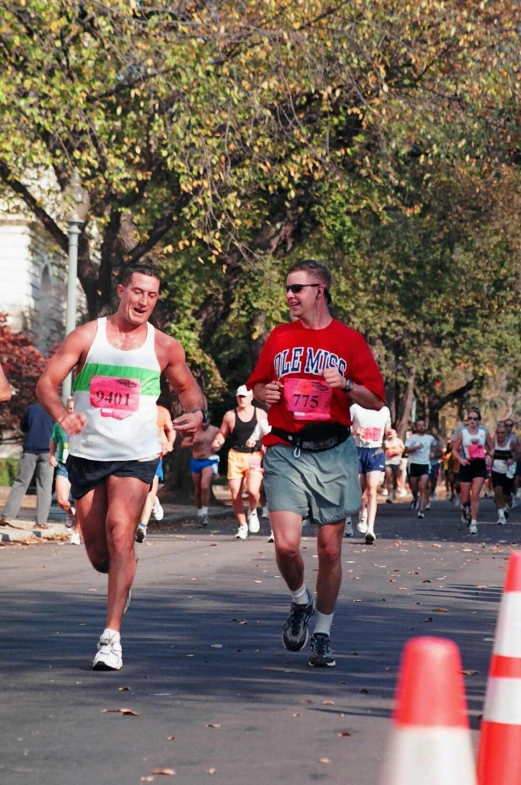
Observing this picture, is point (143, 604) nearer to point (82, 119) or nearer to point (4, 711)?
point (4, 711)

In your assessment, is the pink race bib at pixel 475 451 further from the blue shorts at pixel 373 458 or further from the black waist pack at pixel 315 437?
the black waist pack at pixel 315 437

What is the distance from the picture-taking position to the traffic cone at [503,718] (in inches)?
143

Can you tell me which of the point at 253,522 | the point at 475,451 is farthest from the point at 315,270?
the point at 475,451

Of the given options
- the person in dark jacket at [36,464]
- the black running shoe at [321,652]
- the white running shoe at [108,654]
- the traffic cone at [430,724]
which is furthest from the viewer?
the person in dark jacket at [36,464]

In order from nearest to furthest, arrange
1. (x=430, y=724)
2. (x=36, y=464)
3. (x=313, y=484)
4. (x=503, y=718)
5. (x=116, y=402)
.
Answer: (x=430, y=724)
(x=503, y=718)
(x=116, y=402)
(x=313, y=484)
(x=36, y=464)

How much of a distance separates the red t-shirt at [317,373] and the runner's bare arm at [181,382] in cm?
41

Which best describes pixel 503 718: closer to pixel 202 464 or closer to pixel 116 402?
pixel 116 402

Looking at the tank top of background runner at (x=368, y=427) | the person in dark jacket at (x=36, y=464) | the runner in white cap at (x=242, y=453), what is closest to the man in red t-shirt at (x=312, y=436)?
the tank top of background runner at (x=368, y=427)

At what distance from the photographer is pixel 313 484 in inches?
304

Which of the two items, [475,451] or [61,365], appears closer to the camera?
[61,365]

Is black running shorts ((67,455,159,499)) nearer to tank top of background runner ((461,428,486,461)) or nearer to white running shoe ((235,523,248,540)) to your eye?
white running shoe ((235,523,248,540))

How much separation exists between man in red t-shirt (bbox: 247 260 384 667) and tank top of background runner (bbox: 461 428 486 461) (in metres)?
15.5

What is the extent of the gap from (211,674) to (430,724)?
14.5 feet

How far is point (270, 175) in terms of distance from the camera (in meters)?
23.2
